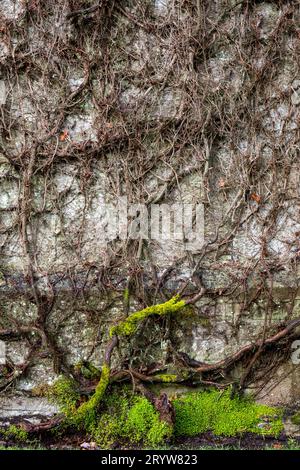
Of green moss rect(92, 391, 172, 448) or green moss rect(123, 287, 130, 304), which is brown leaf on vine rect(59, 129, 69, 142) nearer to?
green moss rect(123, 287, 130, 304)

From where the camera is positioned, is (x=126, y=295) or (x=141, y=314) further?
(x=126, y=295)

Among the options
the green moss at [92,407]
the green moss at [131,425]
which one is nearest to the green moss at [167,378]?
the green moss at [131,425]

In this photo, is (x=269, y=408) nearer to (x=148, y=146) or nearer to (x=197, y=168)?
(x=197, y=168)

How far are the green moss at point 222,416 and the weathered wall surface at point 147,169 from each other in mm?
245

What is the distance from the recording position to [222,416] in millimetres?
4211

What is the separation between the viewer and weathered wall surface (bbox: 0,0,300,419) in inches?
174

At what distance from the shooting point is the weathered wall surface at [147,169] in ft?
14.5

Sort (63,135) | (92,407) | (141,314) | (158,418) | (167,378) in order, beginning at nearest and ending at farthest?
(158,418) < (92,407) < (141,314) < (167,378) < (63,135)

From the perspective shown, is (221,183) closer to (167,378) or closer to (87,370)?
(167,378)

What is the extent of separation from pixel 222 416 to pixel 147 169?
2.16m

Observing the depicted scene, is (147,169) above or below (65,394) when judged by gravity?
above

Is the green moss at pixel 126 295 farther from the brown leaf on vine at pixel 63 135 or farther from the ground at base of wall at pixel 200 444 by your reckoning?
the brown leaf on vine at pixel 63 135

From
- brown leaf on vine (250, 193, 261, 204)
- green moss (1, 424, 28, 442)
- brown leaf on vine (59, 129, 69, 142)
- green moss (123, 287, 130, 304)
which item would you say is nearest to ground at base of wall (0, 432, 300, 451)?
green moss (1, 424, 28, 442)

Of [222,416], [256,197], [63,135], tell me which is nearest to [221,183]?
[256,197]
